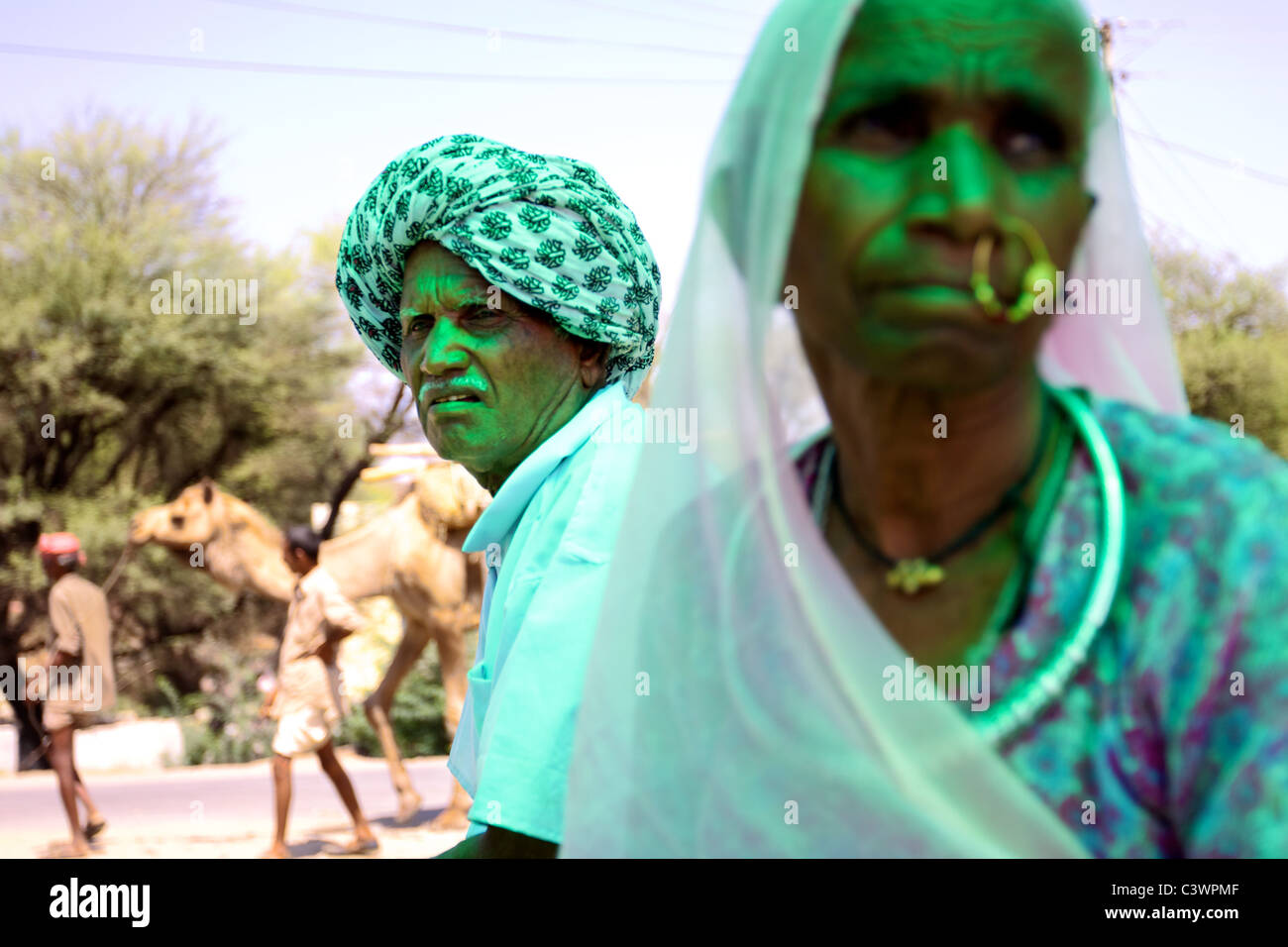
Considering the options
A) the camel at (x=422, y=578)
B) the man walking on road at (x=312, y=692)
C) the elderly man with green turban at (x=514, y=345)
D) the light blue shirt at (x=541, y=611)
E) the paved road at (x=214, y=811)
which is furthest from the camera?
the camel at (x=422, y=578)

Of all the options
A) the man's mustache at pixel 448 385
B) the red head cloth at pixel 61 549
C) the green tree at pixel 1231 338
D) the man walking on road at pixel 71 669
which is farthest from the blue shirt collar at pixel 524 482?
the green tree at pixel 1231 338

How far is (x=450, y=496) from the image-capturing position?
10414mm

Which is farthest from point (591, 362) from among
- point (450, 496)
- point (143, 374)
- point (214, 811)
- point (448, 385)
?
point (143, 374)

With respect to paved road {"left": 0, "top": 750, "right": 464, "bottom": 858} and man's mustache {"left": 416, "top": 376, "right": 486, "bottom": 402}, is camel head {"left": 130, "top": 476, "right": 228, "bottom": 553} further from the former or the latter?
man's mustache {"left": 416, "top": 376, "right": 486, "bottom": 402}

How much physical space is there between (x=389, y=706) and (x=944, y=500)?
9729mm

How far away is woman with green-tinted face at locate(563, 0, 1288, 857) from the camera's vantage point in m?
0.96

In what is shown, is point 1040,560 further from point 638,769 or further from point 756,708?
point 638,769

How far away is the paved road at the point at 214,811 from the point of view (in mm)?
8922

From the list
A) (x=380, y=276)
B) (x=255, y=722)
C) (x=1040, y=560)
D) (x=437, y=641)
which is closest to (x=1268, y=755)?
(x=1040, y=560)

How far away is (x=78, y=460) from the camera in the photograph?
770 inches

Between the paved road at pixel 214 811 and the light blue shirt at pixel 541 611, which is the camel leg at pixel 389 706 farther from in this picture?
the light blue shirt at pixel 541 611

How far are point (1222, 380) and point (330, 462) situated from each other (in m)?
13.0

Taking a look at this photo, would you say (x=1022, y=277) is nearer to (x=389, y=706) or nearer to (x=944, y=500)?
(x=944, y=500)

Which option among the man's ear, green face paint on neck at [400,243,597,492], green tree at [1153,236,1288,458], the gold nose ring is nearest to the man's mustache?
green face paint on neck at [400,243,597,492]
